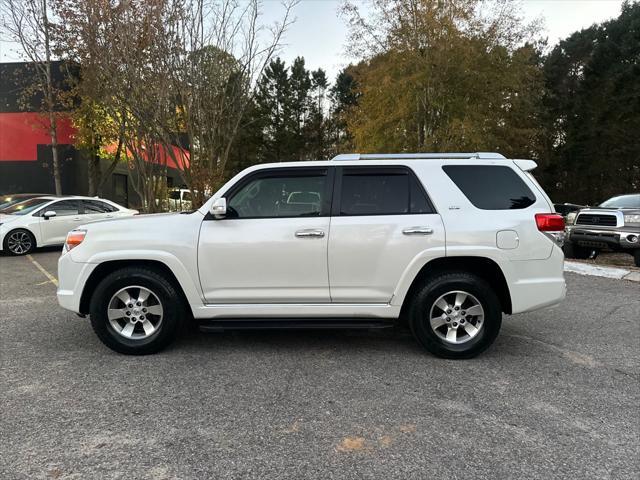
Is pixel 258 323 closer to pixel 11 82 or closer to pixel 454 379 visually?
pixel 454 379

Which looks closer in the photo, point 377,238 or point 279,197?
point 377,238

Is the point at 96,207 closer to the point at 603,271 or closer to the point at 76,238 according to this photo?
the point at 76,238

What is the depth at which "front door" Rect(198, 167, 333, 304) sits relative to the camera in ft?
13.4

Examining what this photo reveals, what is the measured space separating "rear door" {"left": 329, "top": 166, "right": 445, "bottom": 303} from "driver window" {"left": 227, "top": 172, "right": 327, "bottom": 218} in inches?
8.0

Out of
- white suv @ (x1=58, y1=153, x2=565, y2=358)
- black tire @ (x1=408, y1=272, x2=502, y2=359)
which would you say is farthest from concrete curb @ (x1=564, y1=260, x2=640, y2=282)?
black tire @ (x1=408, y1=272, x2=502, y2=359)

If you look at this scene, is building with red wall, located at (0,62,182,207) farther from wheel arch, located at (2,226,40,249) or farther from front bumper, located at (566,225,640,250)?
front bumper, located at (566,225,640,250)

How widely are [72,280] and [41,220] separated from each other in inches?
338

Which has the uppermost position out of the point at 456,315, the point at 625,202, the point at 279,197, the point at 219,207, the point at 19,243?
the point at 625,202

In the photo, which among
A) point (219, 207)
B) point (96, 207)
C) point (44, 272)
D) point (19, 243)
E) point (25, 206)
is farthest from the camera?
point (96, 207)

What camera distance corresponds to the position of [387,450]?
2.69m

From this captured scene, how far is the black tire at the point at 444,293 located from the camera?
4059 mm

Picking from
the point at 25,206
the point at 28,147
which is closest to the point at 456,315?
the point at 25,206

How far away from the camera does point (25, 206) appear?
11719 millimetres

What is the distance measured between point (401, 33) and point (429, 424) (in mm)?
17611
